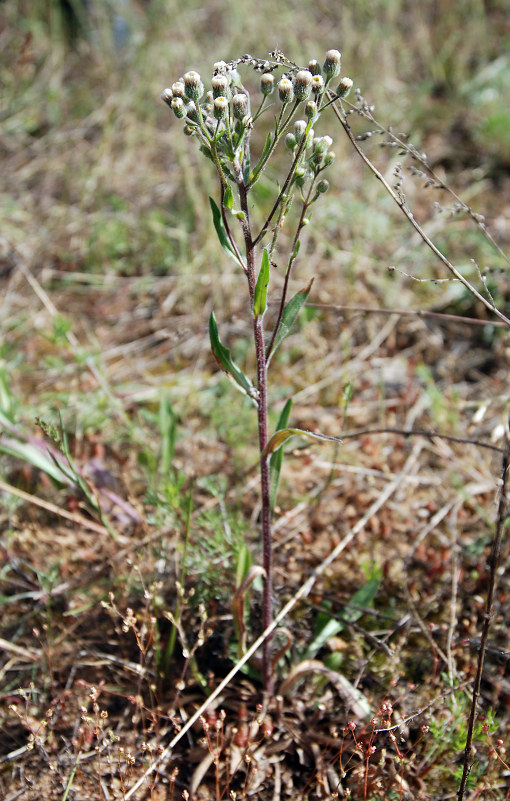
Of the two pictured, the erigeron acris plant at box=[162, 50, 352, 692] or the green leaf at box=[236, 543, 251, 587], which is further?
the green leaf at box=[236, 543, 251, 587]

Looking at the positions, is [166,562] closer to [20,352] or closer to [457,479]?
[457,479]

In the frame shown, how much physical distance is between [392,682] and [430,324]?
184 centimetres

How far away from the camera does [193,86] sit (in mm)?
1340

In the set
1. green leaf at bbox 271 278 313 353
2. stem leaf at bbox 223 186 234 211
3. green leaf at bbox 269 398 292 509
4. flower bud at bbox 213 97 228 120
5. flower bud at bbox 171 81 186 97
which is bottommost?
green leaf at bbox 269 398 292 509

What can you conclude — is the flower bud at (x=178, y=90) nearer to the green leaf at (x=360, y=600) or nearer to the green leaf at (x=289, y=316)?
the green leaf at (x=289, y=316)

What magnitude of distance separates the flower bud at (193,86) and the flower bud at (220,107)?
5 cm

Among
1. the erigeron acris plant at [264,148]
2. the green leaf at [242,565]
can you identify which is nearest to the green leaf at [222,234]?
the erigeron acris plant at [264,148]

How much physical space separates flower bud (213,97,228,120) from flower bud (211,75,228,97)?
0.02 meters

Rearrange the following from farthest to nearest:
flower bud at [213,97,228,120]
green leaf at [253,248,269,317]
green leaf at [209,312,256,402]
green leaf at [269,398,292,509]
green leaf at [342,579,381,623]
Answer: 1. green leaf at [342,579,381,623]
2. green leaf at [269,398,292,509]
3. green leaf at [209,312,256,402]
4. green leaf at [253,248,269,317]
5. flower bud at [213,97,228,120]

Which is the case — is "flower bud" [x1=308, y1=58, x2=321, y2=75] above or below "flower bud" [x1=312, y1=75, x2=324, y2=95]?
above

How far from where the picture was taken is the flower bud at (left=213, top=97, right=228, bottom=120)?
1308 mm

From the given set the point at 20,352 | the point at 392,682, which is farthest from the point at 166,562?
the point at 20,352

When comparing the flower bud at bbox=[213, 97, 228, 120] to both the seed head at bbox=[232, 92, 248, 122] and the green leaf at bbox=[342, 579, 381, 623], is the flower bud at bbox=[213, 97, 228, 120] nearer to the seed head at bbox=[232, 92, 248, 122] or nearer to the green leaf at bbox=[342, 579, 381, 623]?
the seed head at bbox=[232, 92, 248, 122]

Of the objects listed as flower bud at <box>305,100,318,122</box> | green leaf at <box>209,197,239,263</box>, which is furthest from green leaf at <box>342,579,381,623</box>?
flower bud at <box>305,100,318,122</box>
